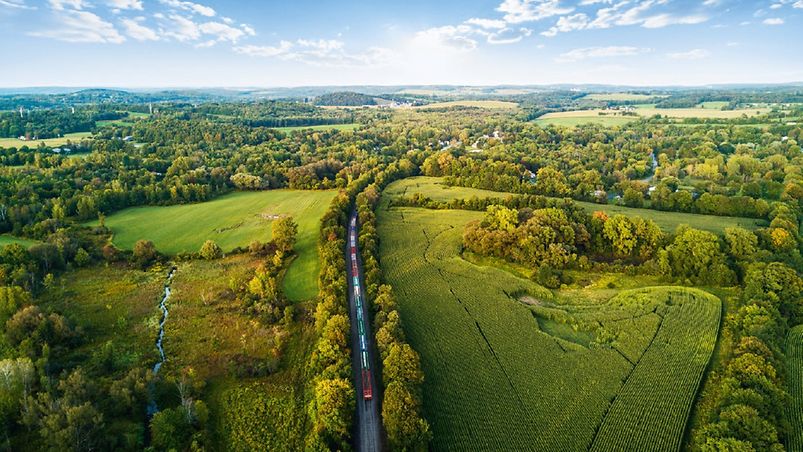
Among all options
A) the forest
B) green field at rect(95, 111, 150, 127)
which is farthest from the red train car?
green field at rect(95, 111, 150, 127)

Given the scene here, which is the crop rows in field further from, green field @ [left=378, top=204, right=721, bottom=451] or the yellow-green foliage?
the yellow-green foliage

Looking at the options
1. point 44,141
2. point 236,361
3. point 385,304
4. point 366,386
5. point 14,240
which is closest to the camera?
point 366,386

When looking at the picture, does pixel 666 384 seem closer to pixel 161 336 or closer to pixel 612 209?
pixel 161 336

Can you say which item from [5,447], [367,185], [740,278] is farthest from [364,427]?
[367,185]

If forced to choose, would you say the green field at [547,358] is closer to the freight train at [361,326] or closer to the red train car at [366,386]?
the freight train at [361,326]

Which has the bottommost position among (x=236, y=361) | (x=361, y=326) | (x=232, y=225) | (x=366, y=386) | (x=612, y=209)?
(x=236, y=361)

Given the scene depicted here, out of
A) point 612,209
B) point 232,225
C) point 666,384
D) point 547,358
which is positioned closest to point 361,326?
point 547,358

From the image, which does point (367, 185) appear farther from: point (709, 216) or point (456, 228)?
point (709, 216)
